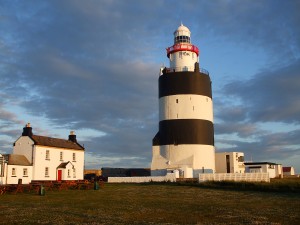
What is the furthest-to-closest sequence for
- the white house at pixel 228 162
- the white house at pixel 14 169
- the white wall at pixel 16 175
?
the white house at pixel 228 162 → the white wall at pixel 16 175 → the white house at pixel 14 169

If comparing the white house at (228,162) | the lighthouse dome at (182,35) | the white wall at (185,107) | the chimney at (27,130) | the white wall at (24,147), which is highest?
the lighthouse dome at (182,35)

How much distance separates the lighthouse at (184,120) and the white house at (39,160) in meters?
10.9

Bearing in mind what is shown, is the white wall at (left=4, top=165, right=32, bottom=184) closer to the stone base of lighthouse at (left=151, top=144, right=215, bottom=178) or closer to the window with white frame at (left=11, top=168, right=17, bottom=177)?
the window with white frame at (left=11, top=168, right=17, bottom=177)

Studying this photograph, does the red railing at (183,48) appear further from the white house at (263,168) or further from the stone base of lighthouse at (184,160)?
the white house at (263,168)

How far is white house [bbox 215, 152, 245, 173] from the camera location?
52.4 metres

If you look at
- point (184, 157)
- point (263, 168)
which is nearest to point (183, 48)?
point (184, 157)

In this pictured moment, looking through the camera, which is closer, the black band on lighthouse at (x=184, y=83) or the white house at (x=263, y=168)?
the black band on lighthouse at (x=184, y=83)

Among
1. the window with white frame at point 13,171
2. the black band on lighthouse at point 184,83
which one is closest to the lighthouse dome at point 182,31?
the black band on lighthouse at point 184,83

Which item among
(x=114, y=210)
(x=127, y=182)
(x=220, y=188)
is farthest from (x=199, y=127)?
(x=114, y=210)

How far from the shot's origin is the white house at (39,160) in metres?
39.7

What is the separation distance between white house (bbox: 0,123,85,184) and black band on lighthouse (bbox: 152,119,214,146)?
12.3m

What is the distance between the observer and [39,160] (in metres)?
42.6

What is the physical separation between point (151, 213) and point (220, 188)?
17.8 m

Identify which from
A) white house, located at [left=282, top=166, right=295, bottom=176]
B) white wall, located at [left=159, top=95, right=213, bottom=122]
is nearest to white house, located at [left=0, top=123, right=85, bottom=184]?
Result: white wall, located at [left=159, top=95, right=213, bottom=122]
